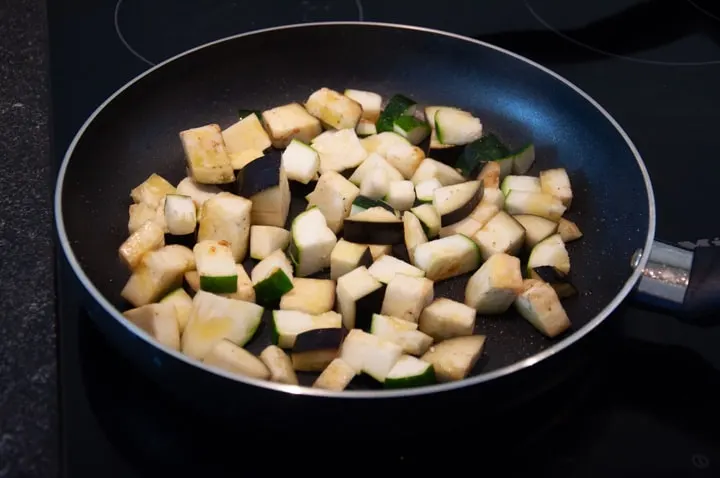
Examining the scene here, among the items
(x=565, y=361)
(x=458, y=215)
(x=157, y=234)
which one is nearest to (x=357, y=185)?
(x=458, y=215)

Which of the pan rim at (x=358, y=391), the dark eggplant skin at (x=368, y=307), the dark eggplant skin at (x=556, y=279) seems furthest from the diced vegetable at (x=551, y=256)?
the dark eggplant skin at (x=368, y=307)

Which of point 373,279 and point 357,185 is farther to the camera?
point 357,185

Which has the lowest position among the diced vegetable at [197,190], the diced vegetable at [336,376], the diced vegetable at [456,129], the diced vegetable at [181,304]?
the diced vegetable at [181,304]

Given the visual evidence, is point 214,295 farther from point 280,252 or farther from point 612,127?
point 612,127

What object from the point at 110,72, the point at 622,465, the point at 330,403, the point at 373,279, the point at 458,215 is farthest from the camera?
the point at 110,72

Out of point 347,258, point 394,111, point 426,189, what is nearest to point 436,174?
point 426,189

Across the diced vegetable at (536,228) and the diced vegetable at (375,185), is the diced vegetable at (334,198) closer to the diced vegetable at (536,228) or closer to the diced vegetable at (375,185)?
the diced vegetable at (375,185)
